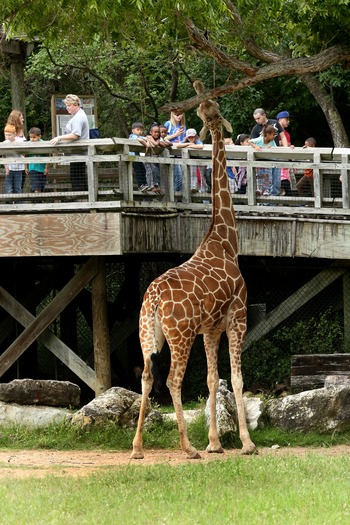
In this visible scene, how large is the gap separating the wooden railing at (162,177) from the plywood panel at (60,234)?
0.14 m

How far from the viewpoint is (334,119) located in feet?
76.4

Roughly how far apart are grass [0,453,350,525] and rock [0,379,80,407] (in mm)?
3088

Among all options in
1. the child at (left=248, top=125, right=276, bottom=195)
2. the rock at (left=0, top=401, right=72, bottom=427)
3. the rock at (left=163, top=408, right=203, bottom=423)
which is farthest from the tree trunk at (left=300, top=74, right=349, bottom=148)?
the rock at (left=0, top=401, right=72, bottom=427)

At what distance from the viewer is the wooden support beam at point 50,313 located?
17.5m

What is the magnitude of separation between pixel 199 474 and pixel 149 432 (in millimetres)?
3083

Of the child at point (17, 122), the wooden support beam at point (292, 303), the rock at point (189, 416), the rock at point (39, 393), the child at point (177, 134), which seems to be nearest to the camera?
the rock at point (189, 416)

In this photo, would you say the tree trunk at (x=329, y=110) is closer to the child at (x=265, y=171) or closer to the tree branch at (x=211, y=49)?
the child at (x=265, y=171)

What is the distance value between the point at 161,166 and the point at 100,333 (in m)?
2.60

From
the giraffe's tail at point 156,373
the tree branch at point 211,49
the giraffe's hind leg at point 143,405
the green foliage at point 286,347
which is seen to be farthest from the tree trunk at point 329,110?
the giraffe's hind leg at point 143,405

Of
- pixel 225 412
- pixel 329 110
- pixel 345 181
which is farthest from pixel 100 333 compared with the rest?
pixel 329 110

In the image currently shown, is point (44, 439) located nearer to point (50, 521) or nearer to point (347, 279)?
point (50, 521)

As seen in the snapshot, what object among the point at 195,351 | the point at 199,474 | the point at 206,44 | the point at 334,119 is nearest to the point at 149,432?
the point at 199,474

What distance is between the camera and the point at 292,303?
18703 mm

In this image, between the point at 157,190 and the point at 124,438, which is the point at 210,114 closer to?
the point at 157,190
